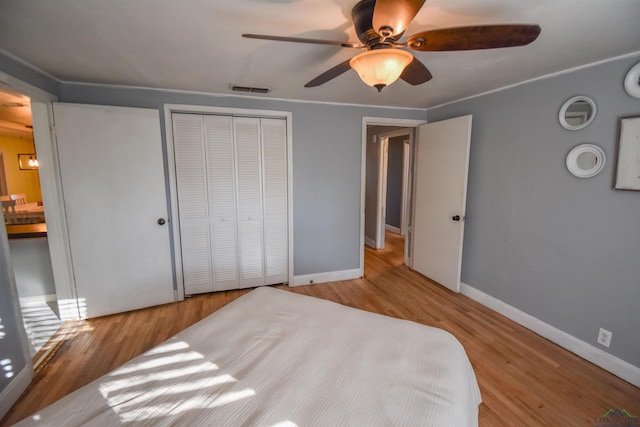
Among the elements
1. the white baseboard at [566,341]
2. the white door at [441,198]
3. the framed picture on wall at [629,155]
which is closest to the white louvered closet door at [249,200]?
the white door at [441,198]

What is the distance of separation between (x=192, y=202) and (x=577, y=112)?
11.6 feet

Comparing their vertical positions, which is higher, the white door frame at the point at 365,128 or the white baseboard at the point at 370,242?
the white door frame at the point at 365,128

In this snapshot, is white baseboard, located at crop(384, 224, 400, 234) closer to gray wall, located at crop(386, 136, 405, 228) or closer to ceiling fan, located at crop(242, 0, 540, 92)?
gray wall, located at crop(386, 136, 405, 228)

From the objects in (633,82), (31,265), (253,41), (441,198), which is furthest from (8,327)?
(633,82)

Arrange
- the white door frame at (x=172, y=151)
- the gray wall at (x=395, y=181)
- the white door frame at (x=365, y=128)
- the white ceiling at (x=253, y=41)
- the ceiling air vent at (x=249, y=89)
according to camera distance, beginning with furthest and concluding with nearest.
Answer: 1. the gray wall at (x=395, y=181)
2. the white door frame at (x=365, y=128)
3. the white door frame at (x=172, y=151)
4. the ceiling air vent at (x=249, y=89)
5. the white ceiling at (x=253, y=41)

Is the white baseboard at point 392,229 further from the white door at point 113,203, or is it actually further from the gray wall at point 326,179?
the white door at point 113,203

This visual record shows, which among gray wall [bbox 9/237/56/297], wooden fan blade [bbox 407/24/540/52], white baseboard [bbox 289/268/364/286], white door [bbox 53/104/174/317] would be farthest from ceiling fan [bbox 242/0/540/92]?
gray wall [bbox 9/237/56/297]

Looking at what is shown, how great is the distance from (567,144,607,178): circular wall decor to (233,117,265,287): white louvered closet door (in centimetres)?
282

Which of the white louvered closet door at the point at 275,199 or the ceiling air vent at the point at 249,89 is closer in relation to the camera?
the ceiling air vent at the point at 249,89

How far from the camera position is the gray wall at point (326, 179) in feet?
10.3

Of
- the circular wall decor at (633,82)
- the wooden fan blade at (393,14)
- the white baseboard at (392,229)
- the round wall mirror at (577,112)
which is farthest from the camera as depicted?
the white baseboard at (392,229)

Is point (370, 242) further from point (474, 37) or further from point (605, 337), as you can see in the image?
point (474, 37)

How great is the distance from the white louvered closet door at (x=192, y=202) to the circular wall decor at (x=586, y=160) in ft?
10.9

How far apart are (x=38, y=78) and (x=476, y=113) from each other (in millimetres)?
3995
